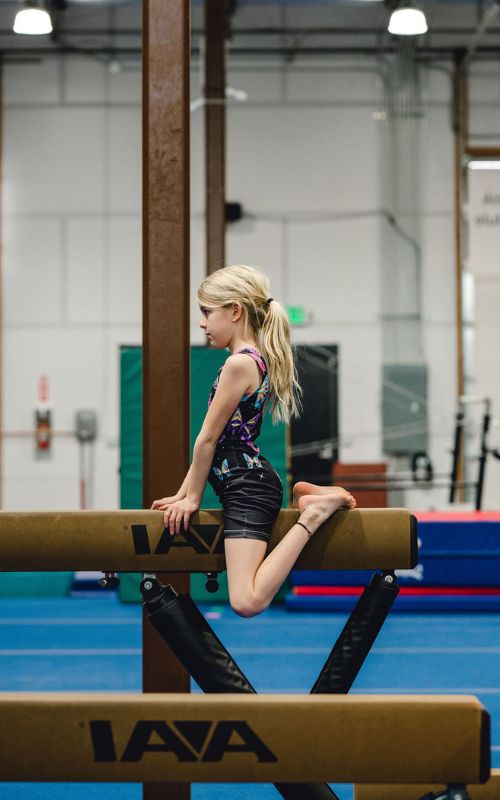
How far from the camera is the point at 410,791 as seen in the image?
280cm

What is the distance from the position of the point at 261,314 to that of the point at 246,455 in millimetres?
420

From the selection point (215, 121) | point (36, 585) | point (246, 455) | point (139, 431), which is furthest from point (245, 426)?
point (215, 121)

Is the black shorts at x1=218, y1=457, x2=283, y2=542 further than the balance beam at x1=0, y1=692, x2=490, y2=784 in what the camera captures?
Yes

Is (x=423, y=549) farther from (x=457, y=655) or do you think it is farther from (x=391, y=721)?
(x=391, y=721)

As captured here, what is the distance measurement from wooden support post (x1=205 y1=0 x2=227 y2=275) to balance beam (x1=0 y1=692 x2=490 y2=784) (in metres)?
8.48

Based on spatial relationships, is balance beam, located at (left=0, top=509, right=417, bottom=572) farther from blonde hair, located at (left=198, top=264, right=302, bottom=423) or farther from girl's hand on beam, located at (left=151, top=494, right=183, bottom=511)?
blonde hair, located at (left=198, top=264, right=302, bottom=423)

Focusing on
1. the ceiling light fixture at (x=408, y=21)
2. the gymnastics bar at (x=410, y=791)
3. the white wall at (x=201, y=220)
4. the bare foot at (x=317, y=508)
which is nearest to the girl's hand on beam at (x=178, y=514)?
the bare foot at (x=317, y=508)

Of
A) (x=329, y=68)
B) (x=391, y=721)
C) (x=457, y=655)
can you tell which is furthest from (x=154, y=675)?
(x=329, y=68)

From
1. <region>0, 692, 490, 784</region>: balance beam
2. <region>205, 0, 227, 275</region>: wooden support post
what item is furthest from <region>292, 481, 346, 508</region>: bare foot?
<region>205, 0, 227, 275</region>: wooden support post

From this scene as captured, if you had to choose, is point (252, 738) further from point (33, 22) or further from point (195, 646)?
point (33, 22)

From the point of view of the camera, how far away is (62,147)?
39.8 ft

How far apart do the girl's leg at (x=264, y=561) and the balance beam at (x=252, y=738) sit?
13.1 inches

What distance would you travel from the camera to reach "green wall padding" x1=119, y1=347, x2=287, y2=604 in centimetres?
720

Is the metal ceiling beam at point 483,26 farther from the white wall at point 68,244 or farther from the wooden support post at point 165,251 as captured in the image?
the wooden support post at point 165,251
